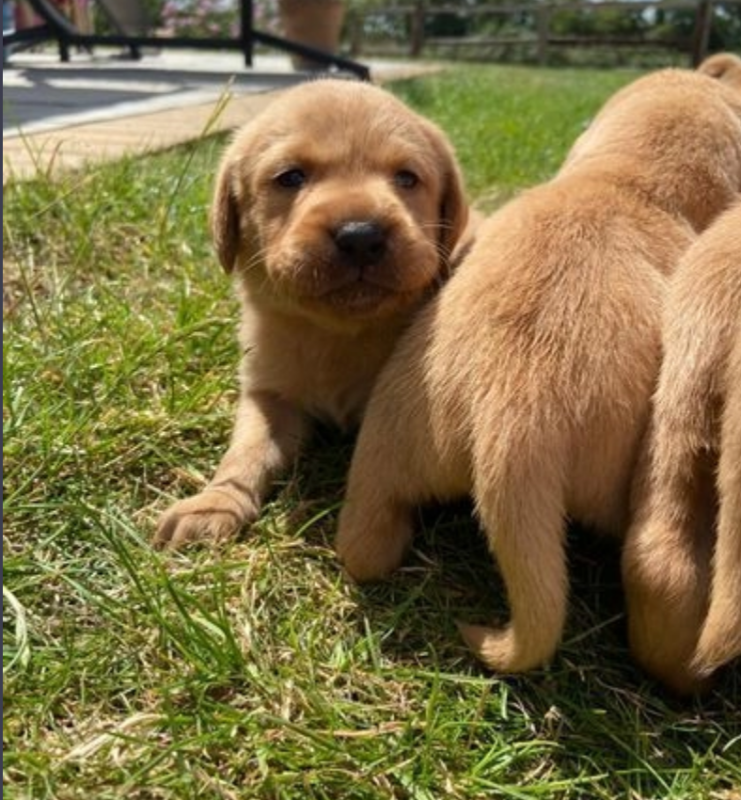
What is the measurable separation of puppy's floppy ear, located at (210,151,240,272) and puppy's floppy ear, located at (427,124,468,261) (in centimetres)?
44

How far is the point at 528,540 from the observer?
5.48ft

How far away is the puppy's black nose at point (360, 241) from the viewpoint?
6.75 feet

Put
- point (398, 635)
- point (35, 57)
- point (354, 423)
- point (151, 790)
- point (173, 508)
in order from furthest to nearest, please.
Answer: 1. point (35, 57)
2. point (354, 423)
3. point (173, 508)
4. point (398, 635)
5. point (151, 790)

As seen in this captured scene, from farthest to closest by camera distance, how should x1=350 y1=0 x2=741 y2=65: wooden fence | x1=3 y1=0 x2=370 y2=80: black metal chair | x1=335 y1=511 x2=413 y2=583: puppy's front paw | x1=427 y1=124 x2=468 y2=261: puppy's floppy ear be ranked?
1. x1=350 y1=0 x2=741 y2=65: wooden fence
2. x1=3 y1=0 x2=370 y2=80: black metal chair
3. x1=427 y1=124 x2=468 y2=261: puppy's floppy ear
4. x1=335 y1=511 x2=413 y2=583: puppy's front paw

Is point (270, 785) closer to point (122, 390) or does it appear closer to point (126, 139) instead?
point (122, 390)

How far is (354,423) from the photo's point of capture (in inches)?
94.7

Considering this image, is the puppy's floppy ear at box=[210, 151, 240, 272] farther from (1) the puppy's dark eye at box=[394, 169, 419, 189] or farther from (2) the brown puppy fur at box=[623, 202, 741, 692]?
(2) the brown puppy fur at box=[623, 202, 741, 692]

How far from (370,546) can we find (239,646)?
0.31m

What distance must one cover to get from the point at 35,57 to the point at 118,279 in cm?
842

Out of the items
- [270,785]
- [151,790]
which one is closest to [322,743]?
[270,785]

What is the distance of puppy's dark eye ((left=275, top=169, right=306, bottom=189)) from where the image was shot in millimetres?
2291

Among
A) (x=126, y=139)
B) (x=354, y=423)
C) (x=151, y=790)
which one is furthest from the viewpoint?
(x=126, y=139)

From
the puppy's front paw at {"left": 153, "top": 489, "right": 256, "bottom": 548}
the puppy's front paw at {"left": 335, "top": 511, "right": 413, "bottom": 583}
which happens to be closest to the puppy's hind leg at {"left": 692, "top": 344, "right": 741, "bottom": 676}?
the puppy's front paw at {"left": 335, "top": 511, "right": 413, "bottom": 583}

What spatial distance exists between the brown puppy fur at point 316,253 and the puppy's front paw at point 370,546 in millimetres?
237
